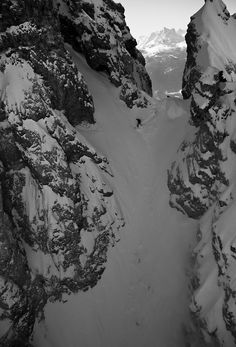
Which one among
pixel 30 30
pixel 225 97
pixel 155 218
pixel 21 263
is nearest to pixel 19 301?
pixel 21 263

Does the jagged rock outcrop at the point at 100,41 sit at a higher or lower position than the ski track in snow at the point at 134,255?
higher

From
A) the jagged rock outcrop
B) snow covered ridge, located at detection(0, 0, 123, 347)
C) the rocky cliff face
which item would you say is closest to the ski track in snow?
the jagged rock outcrop

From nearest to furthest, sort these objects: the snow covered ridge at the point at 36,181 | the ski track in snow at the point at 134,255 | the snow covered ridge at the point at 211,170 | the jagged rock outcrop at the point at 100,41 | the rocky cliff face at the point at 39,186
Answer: the snow covered ridge at the point at 211,170 < the rocky cliff face at the point at 39,186 < the snow covered ridge at the point at 36,181 < the ski track in snow at the point at 134,255 < the jagged rock outcrop at the point at 100,41

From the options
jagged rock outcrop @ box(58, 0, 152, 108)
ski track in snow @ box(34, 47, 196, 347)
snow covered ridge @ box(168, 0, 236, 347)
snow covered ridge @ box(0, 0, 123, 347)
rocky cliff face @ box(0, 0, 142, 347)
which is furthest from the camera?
jagged rock outcrop @ box(58, 0, 152, 108)

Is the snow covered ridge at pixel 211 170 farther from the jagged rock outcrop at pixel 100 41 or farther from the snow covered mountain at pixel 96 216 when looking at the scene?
the jagged rock outcrop at pixel 100 41

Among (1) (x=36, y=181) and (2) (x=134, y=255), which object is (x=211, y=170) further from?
(1) (x=36, y=181)

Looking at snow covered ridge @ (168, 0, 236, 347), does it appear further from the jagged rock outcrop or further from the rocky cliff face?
the rocky cliff face

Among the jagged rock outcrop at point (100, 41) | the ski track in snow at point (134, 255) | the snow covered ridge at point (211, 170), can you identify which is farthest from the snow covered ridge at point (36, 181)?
the snow covered ridge at point (211, 170)
